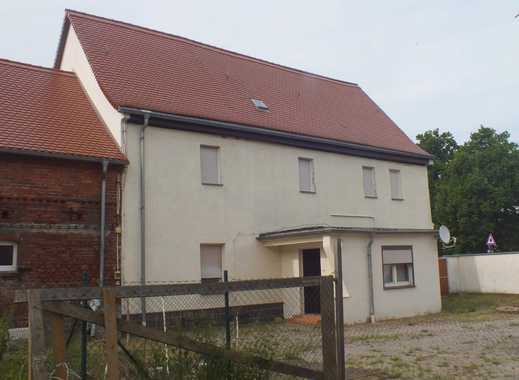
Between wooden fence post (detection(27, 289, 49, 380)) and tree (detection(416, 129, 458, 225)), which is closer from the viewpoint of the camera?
wooden fence post (detection(27, 289, 49, 380))

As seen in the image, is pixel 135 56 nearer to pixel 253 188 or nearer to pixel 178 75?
pixel 178 75

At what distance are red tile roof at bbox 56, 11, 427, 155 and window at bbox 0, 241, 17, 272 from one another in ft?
14.7

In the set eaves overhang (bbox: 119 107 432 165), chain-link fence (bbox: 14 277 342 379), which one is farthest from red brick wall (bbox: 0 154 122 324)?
chain-link fence (bbox: 14 277 342 379)

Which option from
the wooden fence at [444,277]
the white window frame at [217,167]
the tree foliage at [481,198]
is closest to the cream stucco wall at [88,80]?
the white window frame at [217,167]

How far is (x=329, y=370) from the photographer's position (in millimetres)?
6340

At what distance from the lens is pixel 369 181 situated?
2122cm

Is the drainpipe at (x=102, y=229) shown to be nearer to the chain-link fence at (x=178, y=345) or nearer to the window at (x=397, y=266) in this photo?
the chain-link fence at (x=178, y=345)

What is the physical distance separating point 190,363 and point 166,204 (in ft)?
34.0

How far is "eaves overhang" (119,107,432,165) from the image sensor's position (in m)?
15.6

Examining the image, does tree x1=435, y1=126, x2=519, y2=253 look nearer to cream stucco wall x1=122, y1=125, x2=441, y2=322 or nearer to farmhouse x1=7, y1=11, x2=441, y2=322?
farmhouse x1=7, y1=11, x2=441, y2=322

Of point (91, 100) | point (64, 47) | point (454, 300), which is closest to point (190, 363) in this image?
point (91, 100)

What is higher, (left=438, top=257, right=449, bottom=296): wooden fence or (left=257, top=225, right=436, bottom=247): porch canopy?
(left=257, top=225, right=436, bottom=247): porch canopy

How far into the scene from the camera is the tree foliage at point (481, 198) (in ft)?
131

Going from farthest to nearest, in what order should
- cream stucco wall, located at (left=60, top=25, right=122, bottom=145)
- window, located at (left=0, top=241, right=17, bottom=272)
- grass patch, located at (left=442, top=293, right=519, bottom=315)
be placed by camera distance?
grass patch, located at (left=442, top=293, right=519, bottom=315), cream stucco wall, located at (left=60, top=25, right=122, bottom=145), window, located at (left=0, top=241, right=17, bottom=272)
